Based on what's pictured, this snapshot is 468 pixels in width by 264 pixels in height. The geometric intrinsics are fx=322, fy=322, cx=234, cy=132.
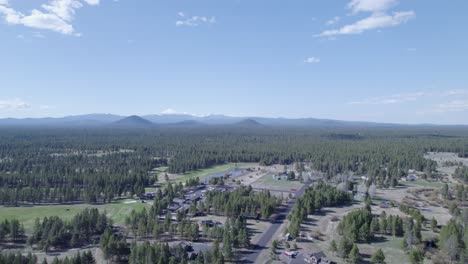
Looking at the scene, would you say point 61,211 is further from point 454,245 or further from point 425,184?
point 425,184

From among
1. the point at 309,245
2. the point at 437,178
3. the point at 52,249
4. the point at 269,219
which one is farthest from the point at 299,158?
the point at 52,249

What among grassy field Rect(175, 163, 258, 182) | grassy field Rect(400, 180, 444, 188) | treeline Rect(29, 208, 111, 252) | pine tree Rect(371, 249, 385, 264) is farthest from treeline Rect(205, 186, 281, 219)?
grassy field Rect(400, 180, 444, 188)

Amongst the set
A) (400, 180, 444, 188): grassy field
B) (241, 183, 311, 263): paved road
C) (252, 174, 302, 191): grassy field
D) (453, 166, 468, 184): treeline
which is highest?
(453, 166, 468, 184): treeline

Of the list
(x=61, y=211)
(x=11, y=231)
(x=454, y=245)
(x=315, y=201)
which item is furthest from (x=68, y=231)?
(x=454, y=245)

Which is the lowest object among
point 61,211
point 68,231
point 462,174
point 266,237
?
point 61,211

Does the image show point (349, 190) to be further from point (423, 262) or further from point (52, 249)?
point (52, 249)

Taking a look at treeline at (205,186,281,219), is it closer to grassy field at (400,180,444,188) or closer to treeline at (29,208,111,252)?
treeline at (29,208,111,252)

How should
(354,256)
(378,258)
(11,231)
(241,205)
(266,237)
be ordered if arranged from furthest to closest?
(241,205) < (266,237) < (11,231) < (354,256) < (378,258)
